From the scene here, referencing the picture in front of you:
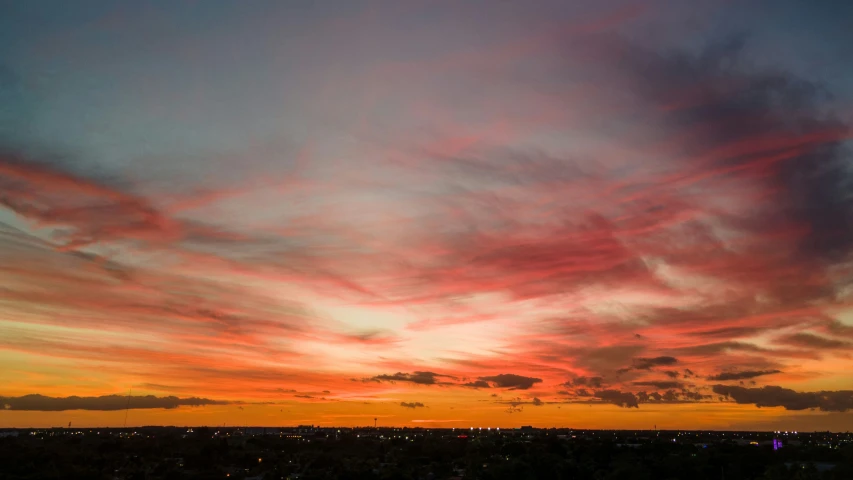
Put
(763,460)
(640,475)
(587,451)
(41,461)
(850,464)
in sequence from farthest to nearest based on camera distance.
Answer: (587,451), (763,460), (41,461), (640,475), (850,464)

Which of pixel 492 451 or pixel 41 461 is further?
pixel 492 451

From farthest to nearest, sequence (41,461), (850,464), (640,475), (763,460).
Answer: (763,460)
(41,461)
(640,475)
(850,464)

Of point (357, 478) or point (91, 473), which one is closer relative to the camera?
point (91, 473)

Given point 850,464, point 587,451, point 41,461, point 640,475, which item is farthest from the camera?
point 587,451

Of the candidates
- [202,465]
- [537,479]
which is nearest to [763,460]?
[537,479]

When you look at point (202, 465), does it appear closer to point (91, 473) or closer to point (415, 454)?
point (91, 473)

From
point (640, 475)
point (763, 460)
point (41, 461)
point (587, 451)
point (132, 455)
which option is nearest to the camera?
point (640, 475)

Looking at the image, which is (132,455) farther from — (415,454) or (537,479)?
(537,479)

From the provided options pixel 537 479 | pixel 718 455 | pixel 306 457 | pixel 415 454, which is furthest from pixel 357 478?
pixel 718 455
